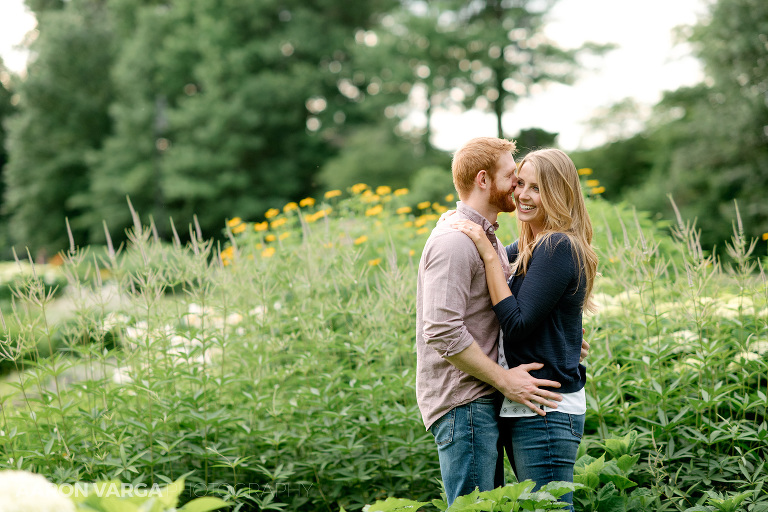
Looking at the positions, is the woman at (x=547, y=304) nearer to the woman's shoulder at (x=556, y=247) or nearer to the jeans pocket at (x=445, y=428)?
the woman's shoulder at (x=556, y=247)

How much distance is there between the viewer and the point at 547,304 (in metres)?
2.25

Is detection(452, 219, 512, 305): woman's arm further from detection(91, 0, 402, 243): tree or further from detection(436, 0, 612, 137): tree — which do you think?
detection(91, 0, 402, 243): tree

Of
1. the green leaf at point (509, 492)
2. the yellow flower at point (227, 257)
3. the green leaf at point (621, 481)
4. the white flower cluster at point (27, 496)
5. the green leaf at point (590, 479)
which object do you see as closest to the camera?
the white flower cluster at point (27, 496)

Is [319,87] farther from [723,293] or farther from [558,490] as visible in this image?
[558,490]

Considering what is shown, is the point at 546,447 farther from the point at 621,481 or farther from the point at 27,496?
the point at 27,496

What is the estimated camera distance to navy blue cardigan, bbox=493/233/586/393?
Answer: 7.41 ft

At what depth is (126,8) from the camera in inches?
1138

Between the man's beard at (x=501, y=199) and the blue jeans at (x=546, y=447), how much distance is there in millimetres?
851

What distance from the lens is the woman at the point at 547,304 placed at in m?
2.28

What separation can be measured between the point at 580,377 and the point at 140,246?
2.53 metres

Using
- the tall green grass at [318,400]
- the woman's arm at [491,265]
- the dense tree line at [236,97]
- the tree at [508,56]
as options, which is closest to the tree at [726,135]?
the tree at [508,56]

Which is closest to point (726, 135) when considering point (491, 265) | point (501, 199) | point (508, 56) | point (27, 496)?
point (508, 56)

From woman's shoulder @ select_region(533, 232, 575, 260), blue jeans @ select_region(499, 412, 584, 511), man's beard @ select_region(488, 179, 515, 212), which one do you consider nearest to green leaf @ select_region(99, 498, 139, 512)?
blue jeans @ select_region(499, 412, 584, 511)

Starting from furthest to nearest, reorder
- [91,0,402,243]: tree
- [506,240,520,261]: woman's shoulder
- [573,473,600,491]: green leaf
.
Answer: [91,0,402,243]: tree < [506,240,520,261]: woman's shoulder < [573,473,600,491]: green leaf
